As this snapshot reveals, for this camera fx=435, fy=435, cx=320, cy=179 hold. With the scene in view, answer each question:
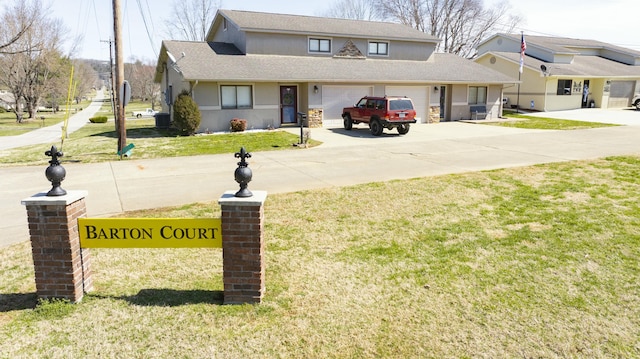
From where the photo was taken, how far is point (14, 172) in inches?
497

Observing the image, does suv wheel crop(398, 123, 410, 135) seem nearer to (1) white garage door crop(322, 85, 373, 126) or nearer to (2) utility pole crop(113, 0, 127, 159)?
(1) white garage door crop(322, 85, 373, 126)

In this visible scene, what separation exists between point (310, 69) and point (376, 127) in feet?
19.4

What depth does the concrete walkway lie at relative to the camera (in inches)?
377

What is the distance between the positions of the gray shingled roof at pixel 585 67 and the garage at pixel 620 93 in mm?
988

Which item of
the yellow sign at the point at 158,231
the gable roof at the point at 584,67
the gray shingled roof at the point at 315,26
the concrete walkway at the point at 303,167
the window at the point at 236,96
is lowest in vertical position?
the concrete walkway at the point at 303,167

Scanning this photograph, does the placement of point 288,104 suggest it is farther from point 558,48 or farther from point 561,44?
point 561,44

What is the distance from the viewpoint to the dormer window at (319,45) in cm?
2636

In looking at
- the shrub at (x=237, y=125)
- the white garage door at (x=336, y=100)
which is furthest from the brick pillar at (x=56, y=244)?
the white garage door at (x=336, y=100)

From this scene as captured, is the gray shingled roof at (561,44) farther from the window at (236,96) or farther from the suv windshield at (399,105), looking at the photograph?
the window at (236,96)

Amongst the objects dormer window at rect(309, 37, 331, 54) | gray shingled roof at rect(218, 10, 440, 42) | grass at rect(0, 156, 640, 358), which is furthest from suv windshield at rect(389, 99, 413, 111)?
grass at rect(0, 156, 640, 358)

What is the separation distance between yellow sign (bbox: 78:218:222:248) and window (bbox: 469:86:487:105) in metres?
27.3

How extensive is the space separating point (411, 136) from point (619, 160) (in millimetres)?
8874

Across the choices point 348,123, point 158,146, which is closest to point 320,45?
point 348,123

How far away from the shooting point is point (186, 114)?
20094 mm
